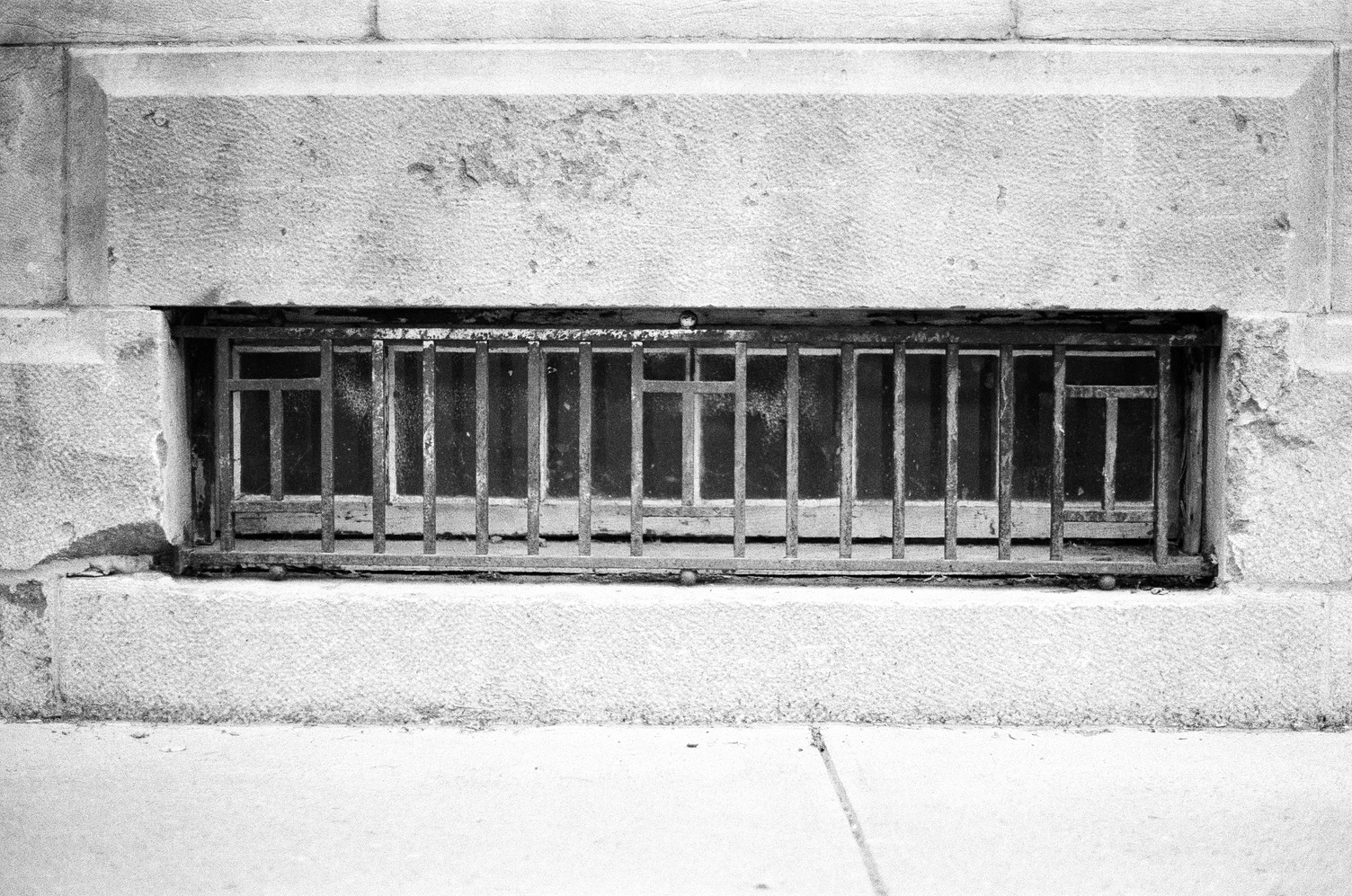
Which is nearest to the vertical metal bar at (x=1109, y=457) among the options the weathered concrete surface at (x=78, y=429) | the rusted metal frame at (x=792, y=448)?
the rusted metal frame at (x=792, y=448)

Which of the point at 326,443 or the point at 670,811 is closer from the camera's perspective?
the point at 670,811

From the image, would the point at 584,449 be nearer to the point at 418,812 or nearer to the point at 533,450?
the point at 533,450

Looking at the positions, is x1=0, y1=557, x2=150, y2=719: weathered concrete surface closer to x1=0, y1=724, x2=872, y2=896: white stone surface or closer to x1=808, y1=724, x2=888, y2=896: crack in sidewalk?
x1=0, y1=724, x2=872, y2=896: white stone surface

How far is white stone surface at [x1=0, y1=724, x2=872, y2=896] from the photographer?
1977 millimetres

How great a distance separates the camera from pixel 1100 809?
227 centimetres

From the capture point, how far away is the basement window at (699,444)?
287cm

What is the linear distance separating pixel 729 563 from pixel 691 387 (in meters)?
0.53

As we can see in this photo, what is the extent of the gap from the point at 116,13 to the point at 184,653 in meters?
1.84

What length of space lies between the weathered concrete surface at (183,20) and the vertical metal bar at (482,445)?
98 centimetres

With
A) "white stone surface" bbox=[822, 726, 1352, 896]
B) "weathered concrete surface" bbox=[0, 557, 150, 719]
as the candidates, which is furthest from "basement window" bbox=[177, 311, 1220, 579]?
"white stone surface" bbox=[822, 726, 1352, 896]

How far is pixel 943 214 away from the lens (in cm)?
273

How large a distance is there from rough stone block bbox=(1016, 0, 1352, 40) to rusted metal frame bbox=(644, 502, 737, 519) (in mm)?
1661

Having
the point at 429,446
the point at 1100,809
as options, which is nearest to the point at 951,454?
the point at 1100,809

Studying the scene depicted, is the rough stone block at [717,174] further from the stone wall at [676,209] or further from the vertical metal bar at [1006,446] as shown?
the vertical metal bar at [1006,446]
